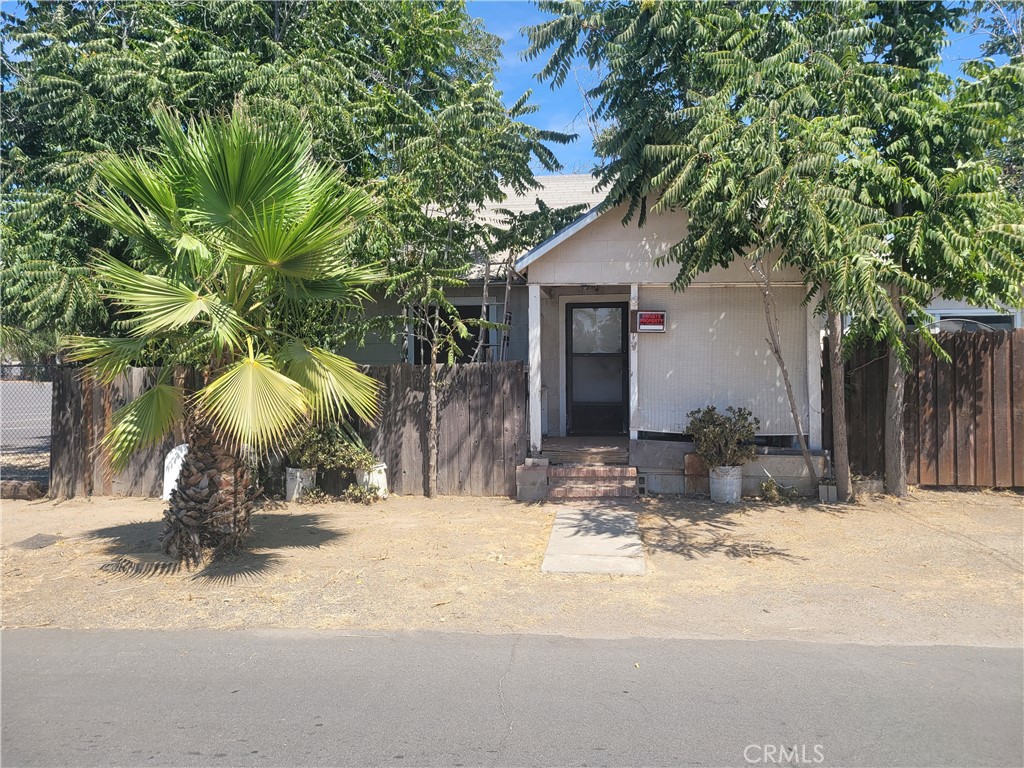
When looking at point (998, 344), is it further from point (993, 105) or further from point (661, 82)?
point (661, 82)

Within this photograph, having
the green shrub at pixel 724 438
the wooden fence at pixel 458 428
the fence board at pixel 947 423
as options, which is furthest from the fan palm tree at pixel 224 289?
the fence board at pixel 947 423

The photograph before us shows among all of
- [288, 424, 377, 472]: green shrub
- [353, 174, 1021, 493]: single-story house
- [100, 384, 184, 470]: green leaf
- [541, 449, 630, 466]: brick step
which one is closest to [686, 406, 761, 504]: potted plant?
[353, 174, 1021, 493]: single-story house

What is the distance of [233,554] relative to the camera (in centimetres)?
736

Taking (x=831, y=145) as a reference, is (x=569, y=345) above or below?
below

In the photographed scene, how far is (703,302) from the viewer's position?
10508 millimetres

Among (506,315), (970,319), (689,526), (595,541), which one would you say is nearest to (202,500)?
(595,541)

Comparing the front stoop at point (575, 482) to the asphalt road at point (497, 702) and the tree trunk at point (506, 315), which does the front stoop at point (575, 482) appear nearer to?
the tree trunk at point (506, 315)

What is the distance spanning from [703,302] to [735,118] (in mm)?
3246

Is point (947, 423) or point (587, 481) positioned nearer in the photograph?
point (947, 423)

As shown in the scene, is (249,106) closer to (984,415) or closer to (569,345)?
(569,345)

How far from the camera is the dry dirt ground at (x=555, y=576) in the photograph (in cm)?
568

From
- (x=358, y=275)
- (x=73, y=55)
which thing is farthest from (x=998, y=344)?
(x=73, y=55)

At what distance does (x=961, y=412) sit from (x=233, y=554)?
940 centimetres

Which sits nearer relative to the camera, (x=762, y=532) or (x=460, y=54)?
(x=762, y=532)
